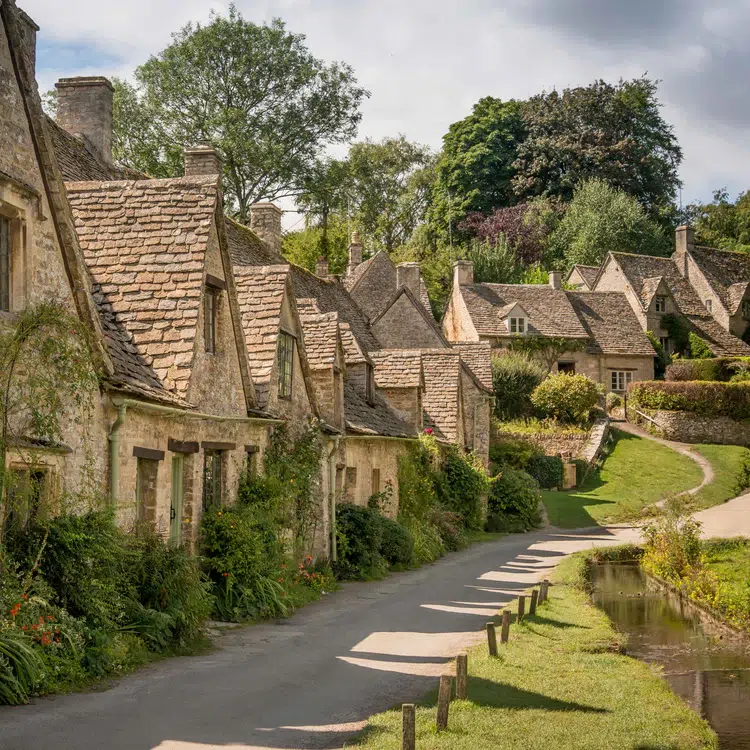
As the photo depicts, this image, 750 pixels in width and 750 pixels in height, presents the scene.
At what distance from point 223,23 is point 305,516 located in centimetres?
3937

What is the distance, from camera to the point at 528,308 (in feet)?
214

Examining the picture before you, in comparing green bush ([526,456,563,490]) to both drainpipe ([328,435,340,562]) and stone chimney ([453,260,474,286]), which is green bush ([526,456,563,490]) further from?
drainpipe ([328,435,340,562])

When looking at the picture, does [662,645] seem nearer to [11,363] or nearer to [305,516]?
[305,516]

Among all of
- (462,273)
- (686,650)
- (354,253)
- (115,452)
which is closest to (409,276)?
(354,253)

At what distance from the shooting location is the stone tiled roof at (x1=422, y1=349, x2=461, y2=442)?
127ft

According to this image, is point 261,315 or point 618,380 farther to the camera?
point 618,380

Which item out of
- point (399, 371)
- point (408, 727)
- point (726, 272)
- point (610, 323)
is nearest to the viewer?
point (408, 727)

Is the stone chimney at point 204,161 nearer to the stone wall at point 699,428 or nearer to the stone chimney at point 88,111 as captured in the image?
the stone chimney at point 88,111

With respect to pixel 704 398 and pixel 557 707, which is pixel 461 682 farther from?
pixel 704 398

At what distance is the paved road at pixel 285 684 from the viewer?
963cm

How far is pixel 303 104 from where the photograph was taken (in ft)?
183

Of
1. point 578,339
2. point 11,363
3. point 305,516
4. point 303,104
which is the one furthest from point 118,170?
point 578,339

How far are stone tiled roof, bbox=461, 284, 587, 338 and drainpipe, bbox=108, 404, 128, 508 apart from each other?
48.4 meters

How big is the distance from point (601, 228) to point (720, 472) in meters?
32.6
